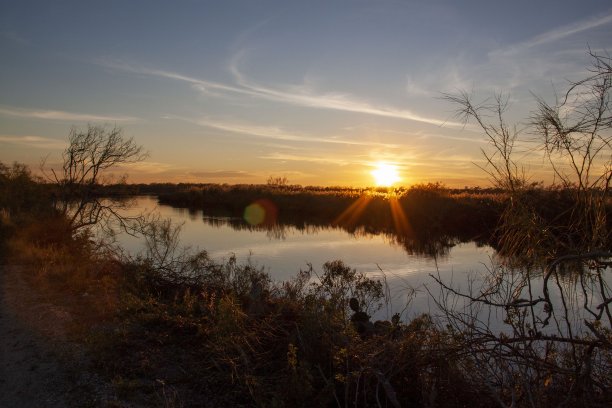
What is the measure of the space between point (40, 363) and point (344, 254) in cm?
1270

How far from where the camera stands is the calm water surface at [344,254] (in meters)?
12.5

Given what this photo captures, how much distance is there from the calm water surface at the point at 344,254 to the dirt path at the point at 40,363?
4.39 m

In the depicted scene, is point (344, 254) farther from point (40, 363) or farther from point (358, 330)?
point (40, 363)

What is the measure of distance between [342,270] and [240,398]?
3.82m

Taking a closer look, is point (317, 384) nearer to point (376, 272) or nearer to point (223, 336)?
point (223, 336)

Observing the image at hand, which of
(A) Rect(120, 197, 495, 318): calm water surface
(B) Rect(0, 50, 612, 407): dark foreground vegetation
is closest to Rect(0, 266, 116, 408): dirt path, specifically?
(B) Rect(0, 50, 612, 407): dark foreground vegetation

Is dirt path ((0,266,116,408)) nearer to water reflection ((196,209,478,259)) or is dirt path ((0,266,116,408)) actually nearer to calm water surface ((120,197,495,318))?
calm water surface ((120,197,495,318))

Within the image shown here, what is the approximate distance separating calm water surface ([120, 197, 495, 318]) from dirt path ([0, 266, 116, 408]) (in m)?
4.39

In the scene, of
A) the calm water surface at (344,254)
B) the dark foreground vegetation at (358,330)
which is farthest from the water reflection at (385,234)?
the dark foreground vegetation at (358,330)

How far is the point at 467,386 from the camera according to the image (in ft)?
16.7

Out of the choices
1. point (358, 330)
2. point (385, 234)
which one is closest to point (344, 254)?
point (385, 234)

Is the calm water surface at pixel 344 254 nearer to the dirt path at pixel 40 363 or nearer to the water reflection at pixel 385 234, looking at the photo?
the water reflection at pixel 385 234

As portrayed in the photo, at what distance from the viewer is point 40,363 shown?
616cm

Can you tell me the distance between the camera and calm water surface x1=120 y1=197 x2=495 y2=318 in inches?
491
